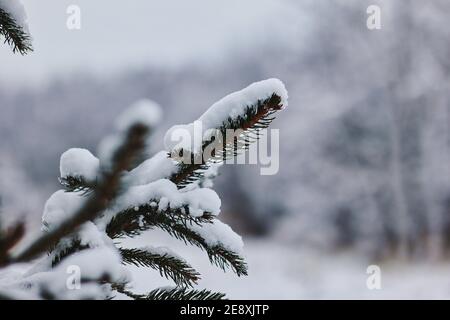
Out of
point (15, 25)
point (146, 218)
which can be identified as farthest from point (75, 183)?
point (15, 25)

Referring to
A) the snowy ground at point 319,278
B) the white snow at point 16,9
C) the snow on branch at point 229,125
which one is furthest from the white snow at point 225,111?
the snowy ground at point 319,278

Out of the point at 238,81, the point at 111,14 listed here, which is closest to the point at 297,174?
the point at 238,81

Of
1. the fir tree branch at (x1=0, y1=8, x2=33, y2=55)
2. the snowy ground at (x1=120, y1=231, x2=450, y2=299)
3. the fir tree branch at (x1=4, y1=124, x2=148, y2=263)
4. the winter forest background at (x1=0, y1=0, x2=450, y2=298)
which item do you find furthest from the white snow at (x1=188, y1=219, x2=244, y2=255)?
the snowy ground at (x1=120, y1=231, x2=450, y2=299)

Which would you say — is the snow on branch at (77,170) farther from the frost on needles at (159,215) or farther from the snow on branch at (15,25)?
the snow on branch at (15,25)

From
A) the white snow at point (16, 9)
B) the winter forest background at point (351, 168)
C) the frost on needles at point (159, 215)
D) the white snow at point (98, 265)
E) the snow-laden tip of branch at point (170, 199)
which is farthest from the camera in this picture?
the winter forest background at point (351, 168)

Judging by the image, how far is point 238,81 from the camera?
85.3 feet

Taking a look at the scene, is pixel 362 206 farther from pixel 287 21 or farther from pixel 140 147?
pixel 140 147

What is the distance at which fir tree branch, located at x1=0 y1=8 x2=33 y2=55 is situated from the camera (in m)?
1.04

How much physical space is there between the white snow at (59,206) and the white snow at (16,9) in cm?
41

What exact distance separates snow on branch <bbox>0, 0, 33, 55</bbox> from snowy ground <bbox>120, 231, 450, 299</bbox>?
325 inches

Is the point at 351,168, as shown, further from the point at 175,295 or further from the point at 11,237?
the point at 11,237

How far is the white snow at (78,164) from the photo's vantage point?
85 cm

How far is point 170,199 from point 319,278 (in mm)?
11277

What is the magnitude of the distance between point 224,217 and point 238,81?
30.7 ft
